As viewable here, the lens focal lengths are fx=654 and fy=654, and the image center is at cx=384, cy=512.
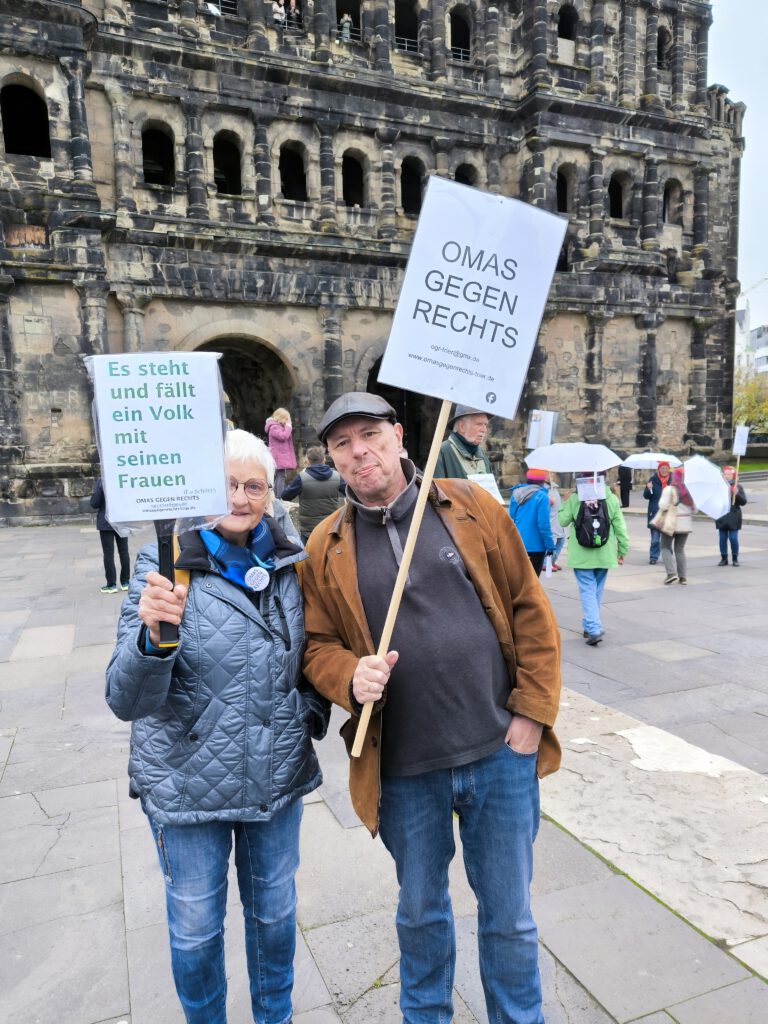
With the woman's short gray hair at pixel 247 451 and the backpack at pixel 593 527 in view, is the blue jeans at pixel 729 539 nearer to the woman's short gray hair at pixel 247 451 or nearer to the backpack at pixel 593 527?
the backpack at pixel 593 527

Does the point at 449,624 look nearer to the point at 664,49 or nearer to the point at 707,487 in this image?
the point at 707,487

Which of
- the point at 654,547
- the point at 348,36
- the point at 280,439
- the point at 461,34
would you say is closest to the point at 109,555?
the point at 280,439

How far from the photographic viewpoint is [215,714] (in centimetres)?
187

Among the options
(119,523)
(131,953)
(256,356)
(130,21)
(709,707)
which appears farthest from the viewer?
(256,356)

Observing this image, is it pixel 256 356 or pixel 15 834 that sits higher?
pixel 256 356

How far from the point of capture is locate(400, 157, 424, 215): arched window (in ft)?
65.8

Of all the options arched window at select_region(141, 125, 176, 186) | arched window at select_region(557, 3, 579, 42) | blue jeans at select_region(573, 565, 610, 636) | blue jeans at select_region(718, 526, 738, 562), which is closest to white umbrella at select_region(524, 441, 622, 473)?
blue jeans at select_region(573, 565, 610, 636)

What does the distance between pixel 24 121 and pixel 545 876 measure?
23.2 meters

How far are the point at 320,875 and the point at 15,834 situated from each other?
5.31 feet

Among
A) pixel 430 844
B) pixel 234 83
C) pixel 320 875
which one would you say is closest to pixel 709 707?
pixel 320 875

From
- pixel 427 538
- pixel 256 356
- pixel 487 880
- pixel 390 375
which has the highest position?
pixel 256 356

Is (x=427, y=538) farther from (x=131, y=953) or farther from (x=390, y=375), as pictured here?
(x=131, y=953)

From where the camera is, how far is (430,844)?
6.41 feet

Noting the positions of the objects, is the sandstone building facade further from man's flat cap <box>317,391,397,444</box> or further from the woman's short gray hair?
man's flat cap <box>317,391,397,444</box>
